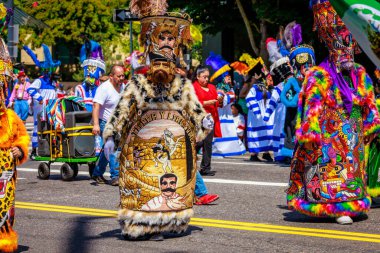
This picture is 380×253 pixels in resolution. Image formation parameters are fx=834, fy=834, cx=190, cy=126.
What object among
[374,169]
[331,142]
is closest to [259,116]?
[374,169]

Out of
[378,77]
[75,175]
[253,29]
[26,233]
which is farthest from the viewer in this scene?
[253,29]

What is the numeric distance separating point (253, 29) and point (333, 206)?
19.1m

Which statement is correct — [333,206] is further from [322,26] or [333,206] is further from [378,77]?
[378,77]

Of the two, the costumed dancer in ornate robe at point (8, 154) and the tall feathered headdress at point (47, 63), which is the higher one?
the tall feathered headdress at point (47, 63)

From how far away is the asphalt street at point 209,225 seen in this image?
23.4ft

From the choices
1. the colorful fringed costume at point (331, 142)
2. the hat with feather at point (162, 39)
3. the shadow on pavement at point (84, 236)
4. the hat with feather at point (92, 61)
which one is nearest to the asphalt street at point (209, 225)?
the shadow on pavement at point (84, 236)

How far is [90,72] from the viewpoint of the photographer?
1435 cm

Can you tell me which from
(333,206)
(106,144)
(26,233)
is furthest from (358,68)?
(26,233)

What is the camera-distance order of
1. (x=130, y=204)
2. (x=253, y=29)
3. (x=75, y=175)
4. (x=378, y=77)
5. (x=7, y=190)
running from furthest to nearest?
(x=253, y=29), (x=75, y=175), (x=378, y=77), (x=130, y=204), (x=7, y=190)

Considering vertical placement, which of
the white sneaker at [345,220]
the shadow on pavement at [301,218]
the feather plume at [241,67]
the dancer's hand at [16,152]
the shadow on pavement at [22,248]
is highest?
the feather plume at [241,67]

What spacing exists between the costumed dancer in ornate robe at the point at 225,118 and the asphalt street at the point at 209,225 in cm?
523

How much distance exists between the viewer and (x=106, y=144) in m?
7.53

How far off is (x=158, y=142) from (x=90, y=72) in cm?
732

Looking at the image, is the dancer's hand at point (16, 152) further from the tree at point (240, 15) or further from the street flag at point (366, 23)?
the tree at point (240, 15)
